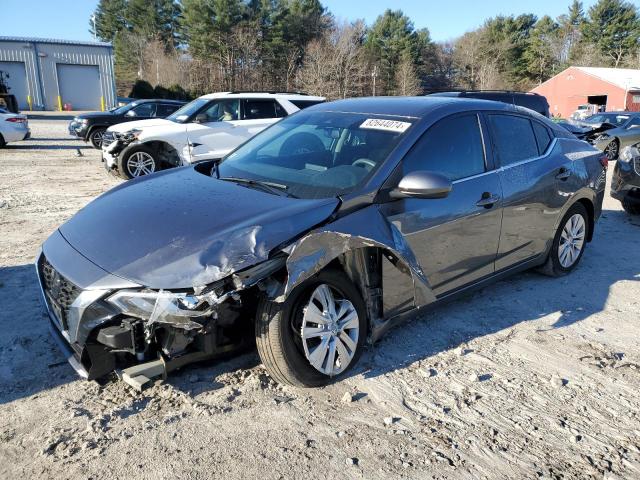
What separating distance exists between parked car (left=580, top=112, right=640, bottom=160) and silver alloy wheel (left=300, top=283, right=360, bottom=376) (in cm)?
1549

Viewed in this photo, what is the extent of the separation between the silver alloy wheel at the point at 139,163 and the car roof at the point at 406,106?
633 cm

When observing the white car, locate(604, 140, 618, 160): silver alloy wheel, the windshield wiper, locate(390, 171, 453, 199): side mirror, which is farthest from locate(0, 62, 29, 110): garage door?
locate(390, 171, 453, 199): side mirror

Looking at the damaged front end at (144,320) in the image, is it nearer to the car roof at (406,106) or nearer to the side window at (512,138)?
the car roof at (406,106)

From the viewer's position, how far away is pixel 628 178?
24.5 feet

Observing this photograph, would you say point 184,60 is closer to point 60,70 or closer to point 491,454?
point 60,70

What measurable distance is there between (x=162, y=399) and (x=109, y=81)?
1683 inches

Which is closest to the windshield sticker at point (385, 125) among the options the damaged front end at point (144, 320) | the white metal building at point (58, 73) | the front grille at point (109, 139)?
the damaged front end at point (144, 320)

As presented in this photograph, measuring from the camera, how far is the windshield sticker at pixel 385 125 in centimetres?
371

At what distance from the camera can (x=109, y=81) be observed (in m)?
40.7

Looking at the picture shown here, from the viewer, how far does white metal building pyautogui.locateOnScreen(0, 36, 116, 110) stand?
37.8 m

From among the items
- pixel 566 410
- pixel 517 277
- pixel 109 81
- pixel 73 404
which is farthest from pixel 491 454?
pixel 109 81

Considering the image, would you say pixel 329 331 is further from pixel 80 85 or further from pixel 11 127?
pixel 80 85

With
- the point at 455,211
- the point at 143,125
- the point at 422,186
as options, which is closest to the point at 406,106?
the point at 455,211

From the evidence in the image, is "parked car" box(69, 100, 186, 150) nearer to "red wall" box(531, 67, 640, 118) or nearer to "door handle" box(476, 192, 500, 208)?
"door handle" box(476, 192, 500, 208)
